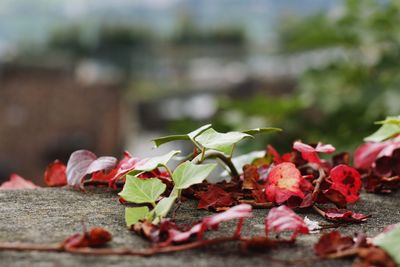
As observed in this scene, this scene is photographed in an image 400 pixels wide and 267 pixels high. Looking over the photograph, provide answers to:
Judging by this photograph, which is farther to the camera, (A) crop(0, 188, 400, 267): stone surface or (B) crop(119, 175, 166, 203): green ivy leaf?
(B) crop(119, 175, 166, 203): green ivy leaf

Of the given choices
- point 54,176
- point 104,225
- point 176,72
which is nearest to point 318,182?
point 104,225

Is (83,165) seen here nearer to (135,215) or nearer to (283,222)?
(135,215)

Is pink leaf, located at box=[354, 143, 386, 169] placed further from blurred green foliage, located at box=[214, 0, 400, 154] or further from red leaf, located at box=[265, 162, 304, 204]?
blurred green foliage, located at box=[214, 0, 400, 154]

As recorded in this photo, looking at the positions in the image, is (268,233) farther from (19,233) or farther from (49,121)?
(49,121)

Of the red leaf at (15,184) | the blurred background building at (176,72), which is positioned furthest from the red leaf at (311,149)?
the blurred background building at (176,72)

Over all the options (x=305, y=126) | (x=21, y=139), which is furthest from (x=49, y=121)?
(x=305, y=126)

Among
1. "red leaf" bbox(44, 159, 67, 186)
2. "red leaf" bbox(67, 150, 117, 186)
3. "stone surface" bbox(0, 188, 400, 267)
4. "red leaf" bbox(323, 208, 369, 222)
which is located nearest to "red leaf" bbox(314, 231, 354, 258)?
"stone surface" bbox(0, 188, 400, 267)

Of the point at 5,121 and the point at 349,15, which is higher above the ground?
the point at 349,15
